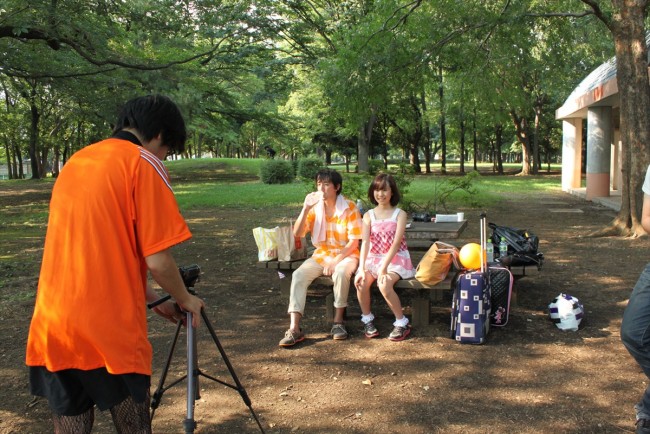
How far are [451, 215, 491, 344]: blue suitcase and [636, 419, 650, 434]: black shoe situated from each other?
5.36 ft

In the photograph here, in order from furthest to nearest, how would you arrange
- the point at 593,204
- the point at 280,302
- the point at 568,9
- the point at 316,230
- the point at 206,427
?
the point at 593,204 < the point at 568,9 < the point at 280,302 < the point at 316,230 < the point at 206,427

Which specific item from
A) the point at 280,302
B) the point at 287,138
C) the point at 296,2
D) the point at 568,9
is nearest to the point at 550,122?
the point at 287,138

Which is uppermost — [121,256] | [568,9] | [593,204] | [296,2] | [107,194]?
[296,2]

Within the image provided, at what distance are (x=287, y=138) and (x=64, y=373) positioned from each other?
26.2m

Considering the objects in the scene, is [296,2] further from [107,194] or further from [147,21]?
[107,194]

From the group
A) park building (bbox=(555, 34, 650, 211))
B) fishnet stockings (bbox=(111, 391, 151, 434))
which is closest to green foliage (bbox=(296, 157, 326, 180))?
park building (bbox=(555, 34, 650, 211))

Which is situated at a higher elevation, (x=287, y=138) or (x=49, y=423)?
(x=287, y=138)

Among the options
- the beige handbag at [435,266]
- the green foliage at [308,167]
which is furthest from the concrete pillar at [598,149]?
the beige handbag at [435,266]

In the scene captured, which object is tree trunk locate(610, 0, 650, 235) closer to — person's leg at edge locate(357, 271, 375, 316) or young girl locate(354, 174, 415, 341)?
young girl locate(354, 174, 415, 341)

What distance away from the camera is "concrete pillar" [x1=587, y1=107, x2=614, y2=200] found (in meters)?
17.2

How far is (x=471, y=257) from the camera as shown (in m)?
4.95

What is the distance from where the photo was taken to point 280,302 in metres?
6.16

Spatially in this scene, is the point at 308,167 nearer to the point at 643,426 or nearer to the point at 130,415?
the point at 643,426

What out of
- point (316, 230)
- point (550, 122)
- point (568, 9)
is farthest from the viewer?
point (550, 122)
